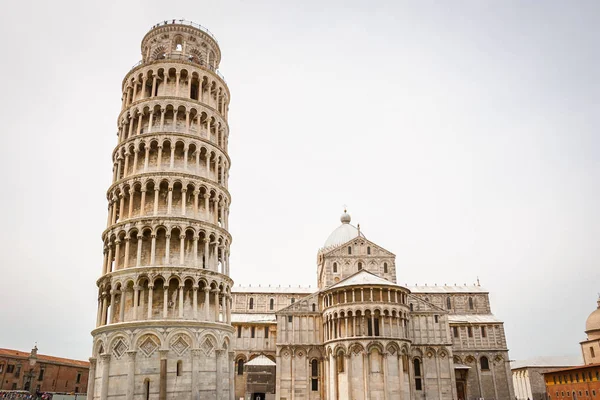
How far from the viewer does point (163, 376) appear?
2750cm

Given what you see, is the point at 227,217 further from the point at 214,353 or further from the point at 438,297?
the point at 438,297

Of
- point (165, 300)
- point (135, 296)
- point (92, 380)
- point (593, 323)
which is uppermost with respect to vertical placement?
point (593, 323)

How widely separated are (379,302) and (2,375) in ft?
171

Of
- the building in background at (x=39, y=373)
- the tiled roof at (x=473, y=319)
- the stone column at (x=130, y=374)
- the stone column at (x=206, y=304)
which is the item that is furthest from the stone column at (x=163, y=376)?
the building in background at (x=39, y=373)

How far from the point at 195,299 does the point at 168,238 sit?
4273 millimetres

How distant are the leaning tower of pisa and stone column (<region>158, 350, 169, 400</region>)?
6 centimetres

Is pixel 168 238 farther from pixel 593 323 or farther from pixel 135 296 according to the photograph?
pixel 593 323

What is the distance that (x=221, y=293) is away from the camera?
106 feet

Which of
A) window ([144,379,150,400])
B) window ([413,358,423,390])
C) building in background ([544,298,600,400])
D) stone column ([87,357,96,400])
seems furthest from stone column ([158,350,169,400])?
building in background ([544,298,600,400])

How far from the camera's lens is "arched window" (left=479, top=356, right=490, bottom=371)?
6141 cm

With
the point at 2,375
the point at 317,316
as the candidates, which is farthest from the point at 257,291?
the point at 2,375

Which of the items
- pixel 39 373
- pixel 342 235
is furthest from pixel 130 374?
pixel 39 373

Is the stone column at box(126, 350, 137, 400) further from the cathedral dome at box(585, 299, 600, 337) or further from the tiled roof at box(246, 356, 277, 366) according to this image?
the cathedral dome at box(585, 299, 600, 337)

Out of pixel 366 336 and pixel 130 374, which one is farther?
pixel 366 336
